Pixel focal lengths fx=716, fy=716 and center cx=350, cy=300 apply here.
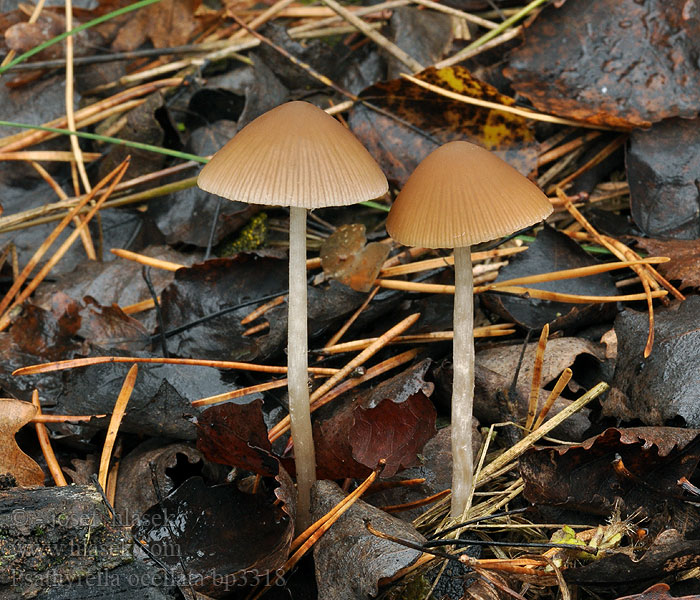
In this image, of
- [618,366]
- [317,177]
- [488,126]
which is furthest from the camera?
[488,126]

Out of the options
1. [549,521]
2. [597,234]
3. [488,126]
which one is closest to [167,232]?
[488,126]

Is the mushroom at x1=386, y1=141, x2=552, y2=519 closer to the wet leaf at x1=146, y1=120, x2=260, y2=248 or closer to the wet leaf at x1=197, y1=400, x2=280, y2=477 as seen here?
the wet leaf at x1=197, y1=400, x2=280, y2=477

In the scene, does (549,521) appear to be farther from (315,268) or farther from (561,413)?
(315,268)

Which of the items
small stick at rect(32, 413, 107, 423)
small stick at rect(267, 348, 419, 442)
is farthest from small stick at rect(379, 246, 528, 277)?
small stick at rect(32, 413, 107, 423)

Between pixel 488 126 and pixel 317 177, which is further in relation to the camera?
pixel 488 126

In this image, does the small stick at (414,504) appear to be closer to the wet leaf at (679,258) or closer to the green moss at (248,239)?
the wet leaf at (679,258)

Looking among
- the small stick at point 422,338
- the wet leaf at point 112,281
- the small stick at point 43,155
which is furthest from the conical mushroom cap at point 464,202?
the small stick at point 43,155
